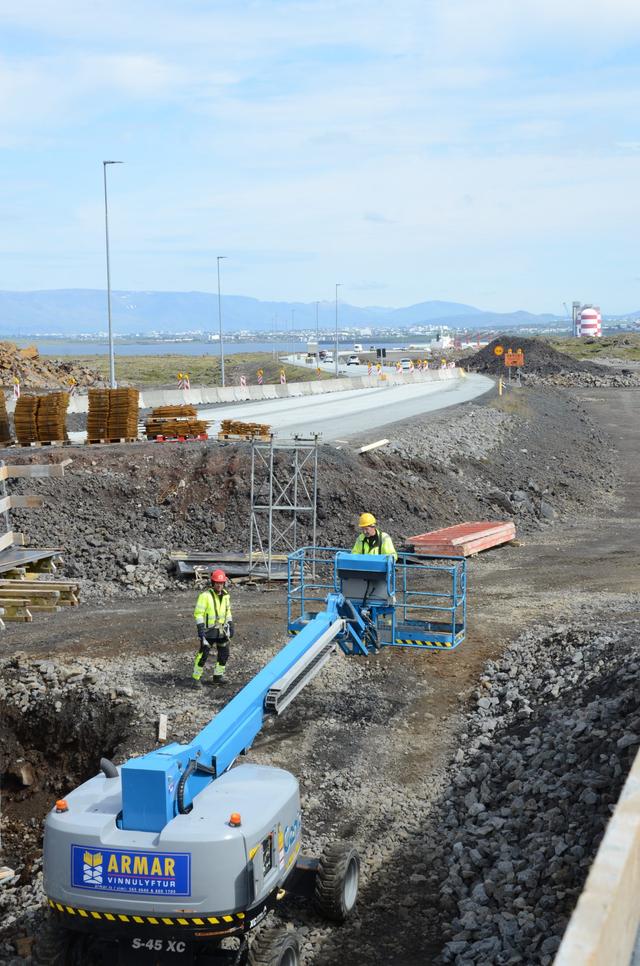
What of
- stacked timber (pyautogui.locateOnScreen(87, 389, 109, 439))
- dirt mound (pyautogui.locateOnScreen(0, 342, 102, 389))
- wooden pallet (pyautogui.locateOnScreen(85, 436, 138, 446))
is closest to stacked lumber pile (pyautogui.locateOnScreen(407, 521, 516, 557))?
wooden pallet (pyautogui.locateOnScreen(85, 436, 138, 446))

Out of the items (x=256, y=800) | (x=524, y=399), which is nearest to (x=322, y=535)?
(x=256, y=800)

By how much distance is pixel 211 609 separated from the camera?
14.7m

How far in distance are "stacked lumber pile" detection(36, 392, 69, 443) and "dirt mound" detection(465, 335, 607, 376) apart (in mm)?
60769

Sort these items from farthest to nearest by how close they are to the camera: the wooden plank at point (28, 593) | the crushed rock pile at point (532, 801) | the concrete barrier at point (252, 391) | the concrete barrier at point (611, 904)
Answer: the concrete barrier at point (252, 391), the wooden plank at point (28, 593), the crushed rock pile at point (532, 801), the concrete barrier at point (611, 904)

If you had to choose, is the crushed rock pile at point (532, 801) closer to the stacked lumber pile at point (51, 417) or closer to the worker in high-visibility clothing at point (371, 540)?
the worker in high-visibility clothing at point (371, 540)

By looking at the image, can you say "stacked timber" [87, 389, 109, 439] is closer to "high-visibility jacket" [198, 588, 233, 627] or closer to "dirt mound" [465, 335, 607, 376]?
"high-visibility jacket" [198, 588, 233, 627]

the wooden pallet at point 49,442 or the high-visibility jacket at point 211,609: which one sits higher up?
the wooden pallet at point 49,442

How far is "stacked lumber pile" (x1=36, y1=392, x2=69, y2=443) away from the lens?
101 feet

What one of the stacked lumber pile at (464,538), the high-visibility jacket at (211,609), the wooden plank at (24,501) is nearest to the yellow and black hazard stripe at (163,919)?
the high-visibility jacket at (211,609)

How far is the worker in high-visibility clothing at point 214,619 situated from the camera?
14.6 metres

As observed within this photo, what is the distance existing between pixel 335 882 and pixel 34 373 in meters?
50.2

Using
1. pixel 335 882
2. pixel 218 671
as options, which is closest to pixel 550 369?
pixel 218 671

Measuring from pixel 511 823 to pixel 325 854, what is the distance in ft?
7.92

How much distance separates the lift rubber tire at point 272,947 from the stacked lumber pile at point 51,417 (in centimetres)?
2465
